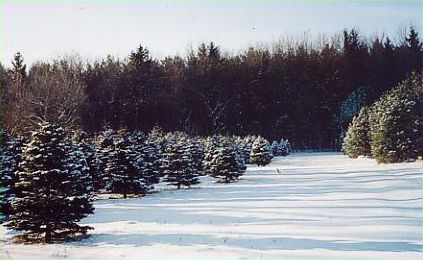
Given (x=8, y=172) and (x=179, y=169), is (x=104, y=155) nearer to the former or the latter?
(x=179, y=169)

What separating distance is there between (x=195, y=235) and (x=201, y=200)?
679cm

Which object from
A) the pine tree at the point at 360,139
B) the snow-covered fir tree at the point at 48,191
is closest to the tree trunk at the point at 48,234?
the snow-covered fir tree at the point at 48,191

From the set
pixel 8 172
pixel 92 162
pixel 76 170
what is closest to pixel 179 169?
pixel 92 162

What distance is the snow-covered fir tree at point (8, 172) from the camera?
1447 cm

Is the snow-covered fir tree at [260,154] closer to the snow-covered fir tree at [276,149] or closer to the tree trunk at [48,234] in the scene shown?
the snow-covered fir tree at [276,149]

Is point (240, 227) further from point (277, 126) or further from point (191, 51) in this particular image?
point (191, 51)

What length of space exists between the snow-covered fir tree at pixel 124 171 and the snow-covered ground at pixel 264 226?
262cm

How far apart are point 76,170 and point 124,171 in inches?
354

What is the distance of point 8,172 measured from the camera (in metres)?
16.9

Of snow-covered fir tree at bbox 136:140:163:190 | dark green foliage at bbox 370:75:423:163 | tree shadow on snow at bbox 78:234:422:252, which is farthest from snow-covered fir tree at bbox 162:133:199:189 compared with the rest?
dark green foliage at bbox 370:75:423:163

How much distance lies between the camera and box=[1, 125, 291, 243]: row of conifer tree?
1095 centimetres

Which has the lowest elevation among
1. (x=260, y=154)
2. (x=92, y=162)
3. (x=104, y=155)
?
(x=260, y=154)

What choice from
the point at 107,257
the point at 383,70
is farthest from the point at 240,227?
the point at 383,70

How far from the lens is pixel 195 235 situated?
10.5 meters
